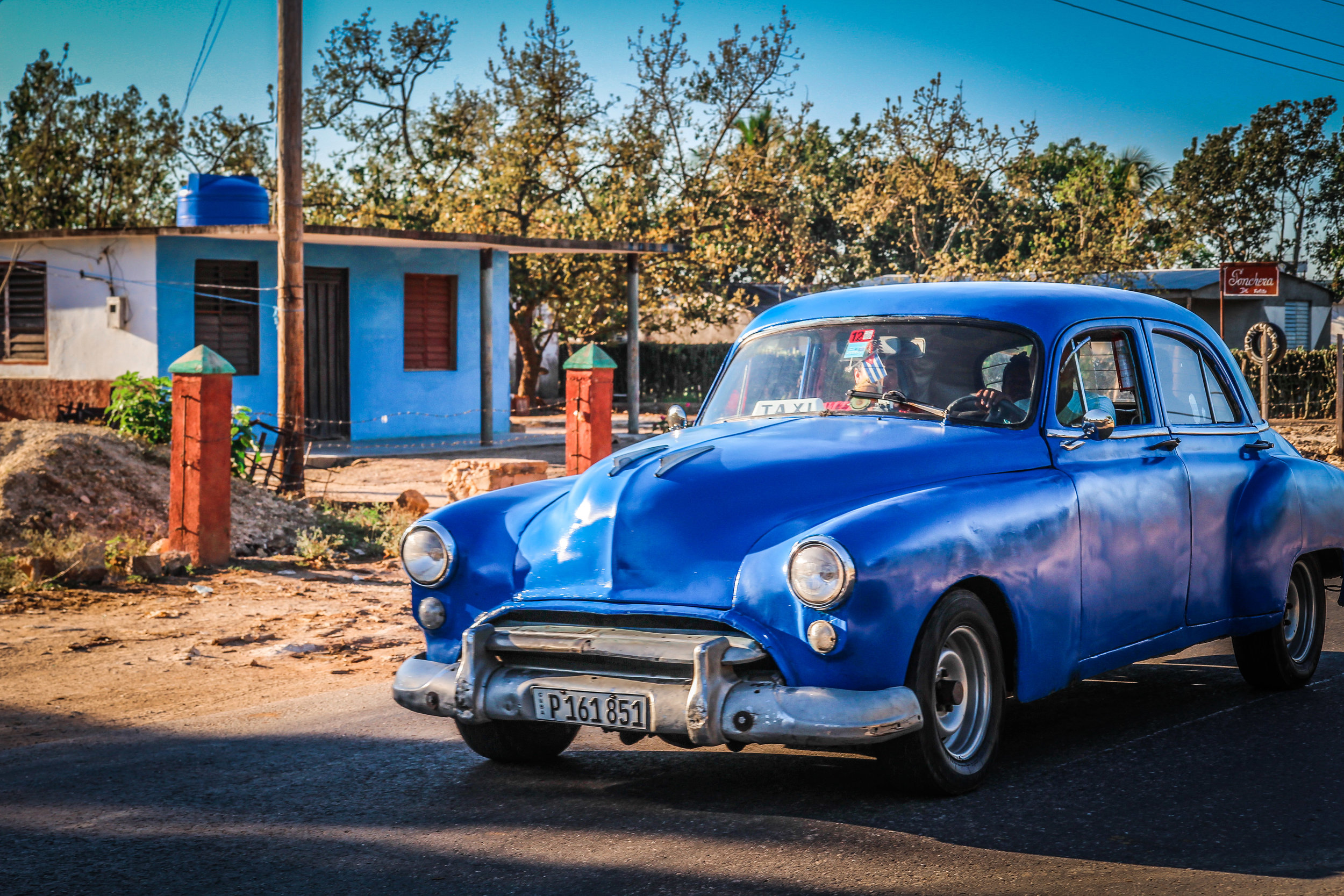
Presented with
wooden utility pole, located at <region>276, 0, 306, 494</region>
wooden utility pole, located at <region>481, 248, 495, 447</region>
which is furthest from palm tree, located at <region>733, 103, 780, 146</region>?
wooden utility pole, located at <region>276, 0, 306, 494</region>

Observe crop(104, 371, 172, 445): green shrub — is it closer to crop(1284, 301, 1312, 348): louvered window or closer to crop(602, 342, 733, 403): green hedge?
crop(602, 342, 733, 403): green hedge

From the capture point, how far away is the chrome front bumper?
4070 mm

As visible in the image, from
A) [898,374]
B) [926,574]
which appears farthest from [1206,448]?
[926,574]

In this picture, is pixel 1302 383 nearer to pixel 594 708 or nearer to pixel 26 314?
pixel 26 314

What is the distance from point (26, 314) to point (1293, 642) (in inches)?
782

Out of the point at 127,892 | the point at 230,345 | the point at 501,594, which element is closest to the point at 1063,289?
the point at 501,594

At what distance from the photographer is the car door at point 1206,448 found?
19.3 ft

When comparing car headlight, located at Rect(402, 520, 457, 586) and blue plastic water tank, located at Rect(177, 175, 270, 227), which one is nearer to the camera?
car headlight, located at Rect(402, 520, 457, 586)

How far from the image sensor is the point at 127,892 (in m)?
3.81

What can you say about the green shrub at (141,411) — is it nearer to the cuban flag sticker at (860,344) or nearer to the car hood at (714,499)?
the cuban flag sticker at (860,344)

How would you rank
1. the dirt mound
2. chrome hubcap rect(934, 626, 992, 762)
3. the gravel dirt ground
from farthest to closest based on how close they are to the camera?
the dirt mound < the gravel dirt ground < chrome hubcap rect(934, 626, 992, 762)

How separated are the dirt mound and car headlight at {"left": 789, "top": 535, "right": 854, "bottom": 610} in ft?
25.3

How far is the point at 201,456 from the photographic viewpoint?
9.97 m

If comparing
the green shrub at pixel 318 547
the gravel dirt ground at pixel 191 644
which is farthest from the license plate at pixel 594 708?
the green shrub at pixel 318 547
